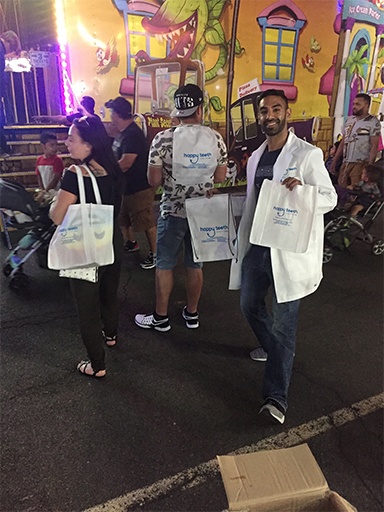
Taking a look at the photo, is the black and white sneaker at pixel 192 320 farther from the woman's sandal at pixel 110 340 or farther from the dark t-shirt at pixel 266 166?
the dark t-shirt at pixel 266 166

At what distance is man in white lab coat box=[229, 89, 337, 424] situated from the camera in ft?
7.22

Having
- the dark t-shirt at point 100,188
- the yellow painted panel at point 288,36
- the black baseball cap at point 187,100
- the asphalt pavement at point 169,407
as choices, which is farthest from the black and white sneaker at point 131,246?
the yellow painted panel at point 288,36

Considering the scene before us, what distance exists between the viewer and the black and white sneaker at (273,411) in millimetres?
2533

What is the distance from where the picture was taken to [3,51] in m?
6.29

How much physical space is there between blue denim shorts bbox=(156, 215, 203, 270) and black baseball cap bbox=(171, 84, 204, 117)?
0.80m

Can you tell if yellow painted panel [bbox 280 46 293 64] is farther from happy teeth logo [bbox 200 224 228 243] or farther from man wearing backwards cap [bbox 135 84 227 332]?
happy teeth logo [bbox 200 224 228 243]

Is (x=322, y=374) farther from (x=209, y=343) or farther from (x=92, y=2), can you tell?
(x=92, y=2)

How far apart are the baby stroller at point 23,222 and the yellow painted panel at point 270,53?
6.57 m

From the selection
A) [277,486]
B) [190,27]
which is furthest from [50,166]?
[277,486]

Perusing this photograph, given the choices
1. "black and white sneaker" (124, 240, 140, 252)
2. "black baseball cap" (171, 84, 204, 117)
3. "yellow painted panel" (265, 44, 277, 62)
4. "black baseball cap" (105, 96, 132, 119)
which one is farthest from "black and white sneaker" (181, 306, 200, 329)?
"yellow painted panel" (265, 44, 277, 62)

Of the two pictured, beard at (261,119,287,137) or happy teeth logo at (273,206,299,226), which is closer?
happy teeth logo at (273,206,299,226)

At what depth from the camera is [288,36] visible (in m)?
8.76

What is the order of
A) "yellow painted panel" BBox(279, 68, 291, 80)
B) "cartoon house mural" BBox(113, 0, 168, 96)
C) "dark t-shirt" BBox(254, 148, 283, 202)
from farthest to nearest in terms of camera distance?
1. "yellow painted panel" BBox(279, 68, 291, 80)
2. "cartoon house mural" BBox(113, 0, 168, 96)
3. "dark t-shirt" BBox(254, 148, 283, 202)

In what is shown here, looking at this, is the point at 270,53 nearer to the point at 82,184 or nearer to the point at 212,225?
the point at 212,225
